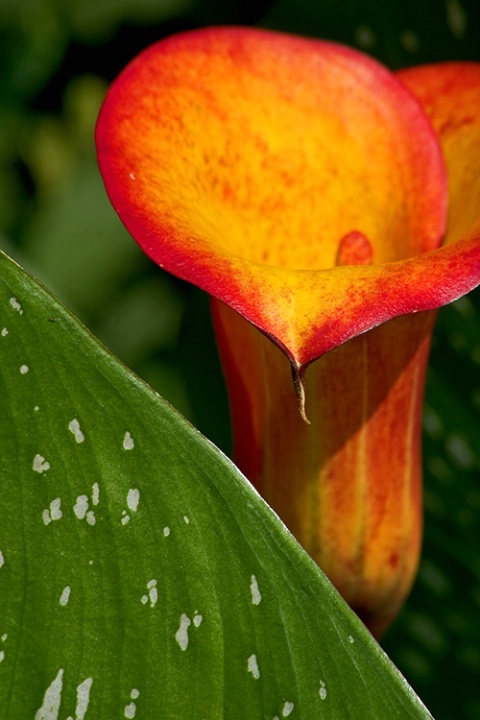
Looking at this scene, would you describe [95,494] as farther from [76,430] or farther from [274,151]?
[274,151]

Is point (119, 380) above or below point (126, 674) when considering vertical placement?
above

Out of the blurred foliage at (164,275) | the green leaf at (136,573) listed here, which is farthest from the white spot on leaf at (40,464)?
the blurred foliage at (164,275)

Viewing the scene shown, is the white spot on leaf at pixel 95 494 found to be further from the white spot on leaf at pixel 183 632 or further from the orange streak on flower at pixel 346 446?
the orange streak on flower at pixel 346 446

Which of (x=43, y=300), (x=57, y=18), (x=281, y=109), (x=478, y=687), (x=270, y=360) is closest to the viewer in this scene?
(x=43, y=300)

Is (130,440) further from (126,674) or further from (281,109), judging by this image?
(281,109)

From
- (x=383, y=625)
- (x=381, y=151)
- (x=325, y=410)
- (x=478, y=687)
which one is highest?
(x=381, y=151)

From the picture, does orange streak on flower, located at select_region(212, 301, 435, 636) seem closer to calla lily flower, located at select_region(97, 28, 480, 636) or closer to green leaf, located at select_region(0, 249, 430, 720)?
calla lily flower, located at select_region(97, 28, 480, 636)

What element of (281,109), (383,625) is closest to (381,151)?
(281,109)
